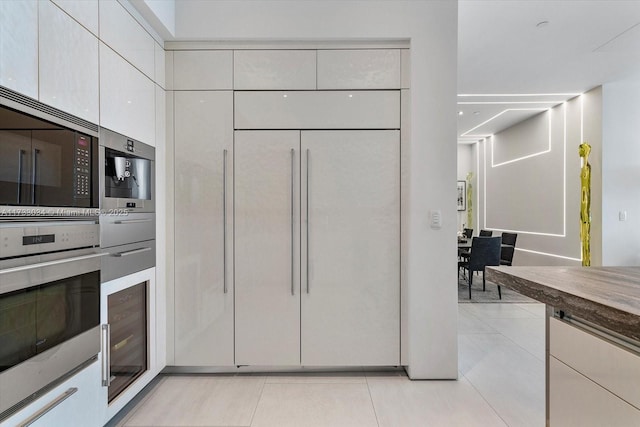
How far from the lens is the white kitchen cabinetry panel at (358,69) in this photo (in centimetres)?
235

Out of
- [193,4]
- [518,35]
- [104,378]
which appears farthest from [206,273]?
[518,35]

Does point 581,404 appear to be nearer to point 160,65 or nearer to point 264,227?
point 264,227

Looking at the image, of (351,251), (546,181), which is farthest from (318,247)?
(546,181)

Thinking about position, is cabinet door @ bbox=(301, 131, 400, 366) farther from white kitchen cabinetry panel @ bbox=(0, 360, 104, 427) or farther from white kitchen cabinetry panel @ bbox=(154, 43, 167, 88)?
white kitchen cabinetry panel @ bbox=(0, 360, 104, 427)

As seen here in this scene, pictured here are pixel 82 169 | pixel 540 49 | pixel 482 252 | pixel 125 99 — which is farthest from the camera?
pixel 482 252

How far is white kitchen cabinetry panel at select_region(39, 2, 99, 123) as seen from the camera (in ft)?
4.39

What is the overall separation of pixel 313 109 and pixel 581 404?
2134 millimetres

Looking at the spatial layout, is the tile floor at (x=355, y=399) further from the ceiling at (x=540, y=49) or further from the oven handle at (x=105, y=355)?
the ceiling at (x=540, y=49)

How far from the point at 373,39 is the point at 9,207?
2.28 metres

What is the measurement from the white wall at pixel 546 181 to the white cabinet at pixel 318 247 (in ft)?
14.2

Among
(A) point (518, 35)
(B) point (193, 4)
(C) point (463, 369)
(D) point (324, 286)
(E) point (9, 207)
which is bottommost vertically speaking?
(C) point (463, 369)

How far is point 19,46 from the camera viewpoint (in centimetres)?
121

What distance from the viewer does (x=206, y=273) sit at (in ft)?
7.70

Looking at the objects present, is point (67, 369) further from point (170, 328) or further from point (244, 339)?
point (244, 339)
